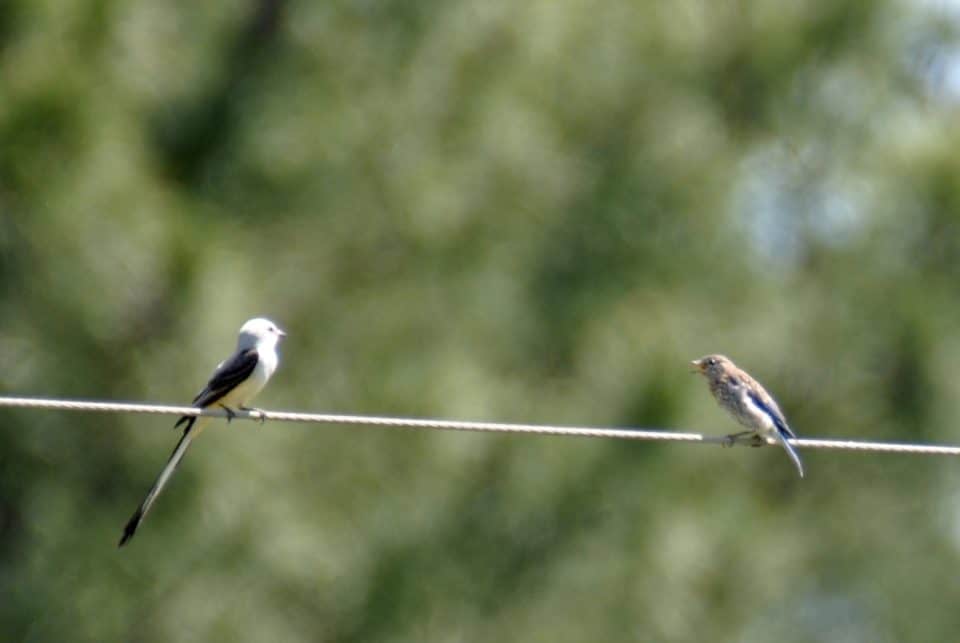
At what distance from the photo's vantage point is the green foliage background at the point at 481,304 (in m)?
9.87

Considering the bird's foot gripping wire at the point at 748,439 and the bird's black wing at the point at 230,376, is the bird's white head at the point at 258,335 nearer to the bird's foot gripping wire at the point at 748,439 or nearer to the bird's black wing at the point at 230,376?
the bird's black wing at the point at 230,376

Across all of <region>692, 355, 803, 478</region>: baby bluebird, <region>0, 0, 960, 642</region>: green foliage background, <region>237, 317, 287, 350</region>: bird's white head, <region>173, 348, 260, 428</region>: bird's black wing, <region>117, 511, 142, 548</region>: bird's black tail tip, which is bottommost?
<region>117, 511, 142, 548</region>: bird's black tail tip

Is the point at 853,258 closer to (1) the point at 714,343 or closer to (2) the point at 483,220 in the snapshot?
(1) the point at 714,343

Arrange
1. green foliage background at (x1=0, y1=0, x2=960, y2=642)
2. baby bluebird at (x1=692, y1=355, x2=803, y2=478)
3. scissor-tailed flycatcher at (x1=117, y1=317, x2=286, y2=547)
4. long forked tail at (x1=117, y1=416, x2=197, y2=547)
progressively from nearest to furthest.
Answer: long forked tail at (x1=117, y1=416, x2=197, y2=547), scissor-tailed flycatcher at (x1=117, y1=317, x2=286, y2=547), baby bluebird at (x1=692, y1=355, x2=803, y2=478), green foliage background at (x1=0, y1=0, x2=960, y2=642)

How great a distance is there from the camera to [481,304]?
1135 centimetres

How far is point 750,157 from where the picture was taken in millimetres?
13086

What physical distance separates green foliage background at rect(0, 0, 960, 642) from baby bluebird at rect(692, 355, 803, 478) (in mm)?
2006

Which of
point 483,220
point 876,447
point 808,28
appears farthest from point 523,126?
point 876,447

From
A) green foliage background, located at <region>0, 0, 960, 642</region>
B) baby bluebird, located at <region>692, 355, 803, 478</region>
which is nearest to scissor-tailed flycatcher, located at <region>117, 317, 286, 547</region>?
green foliage background, located at <region>0, 0, 960, 642</region>

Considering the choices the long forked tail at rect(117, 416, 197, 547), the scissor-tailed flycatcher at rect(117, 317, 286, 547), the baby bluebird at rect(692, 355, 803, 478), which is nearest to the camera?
the long forked tail at rect(117, 416, 197, 547)

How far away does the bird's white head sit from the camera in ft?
26.8

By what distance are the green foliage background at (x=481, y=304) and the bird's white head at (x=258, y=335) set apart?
149cm

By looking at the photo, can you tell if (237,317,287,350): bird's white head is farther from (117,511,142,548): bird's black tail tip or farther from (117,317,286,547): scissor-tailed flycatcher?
(117,511,142,548): bird's black tail tip

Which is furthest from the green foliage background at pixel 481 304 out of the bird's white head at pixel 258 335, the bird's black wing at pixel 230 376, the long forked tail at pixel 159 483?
the long forked tail at pixel 159 483
